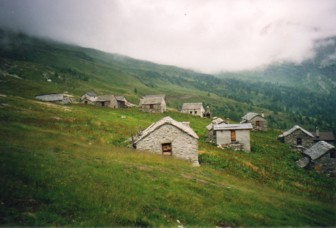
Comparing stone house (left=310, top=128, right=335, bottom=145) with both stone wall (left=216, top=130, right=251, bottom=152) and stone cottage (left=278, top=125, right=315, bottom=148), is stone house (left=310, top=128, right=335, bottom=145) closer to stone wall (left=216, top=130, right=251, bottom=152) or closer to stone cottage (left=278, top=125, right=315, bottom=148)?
stone cottage (left=278, top=125, right=315, bottom=148)

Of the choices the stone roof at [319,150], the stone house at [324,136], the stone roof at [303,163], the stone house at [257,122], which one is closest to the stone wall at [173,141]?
the stone roof at [303,163]

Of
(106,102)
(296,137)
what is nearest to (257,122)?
(296,137)

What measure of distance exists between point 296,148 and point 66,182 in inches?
2682

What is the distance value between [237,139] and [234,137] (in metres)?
0.71

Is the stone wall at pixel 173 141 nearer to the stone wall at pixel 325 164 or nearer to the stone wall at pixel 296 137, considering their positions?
the stone wall at pixel 325 164

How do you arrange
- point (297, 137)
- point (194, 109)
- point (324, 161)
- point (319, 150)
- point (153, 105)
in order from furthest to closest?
point (194, 109) < point (153, 105) < point (297, 137) < point (319, 150) < point (324, 161)

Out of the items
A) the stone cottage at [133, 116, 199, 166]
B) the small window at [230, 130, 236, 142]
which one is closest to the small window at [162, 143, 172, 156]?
the stone cottage at [133, 116, 199, 166]

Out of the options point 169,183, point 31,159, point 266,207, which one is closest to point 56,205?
point 31,159

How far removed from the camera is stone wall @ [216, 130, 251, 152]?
5216 centimetres

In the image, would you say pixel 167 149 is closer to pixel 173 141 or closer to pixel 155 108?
pixel 173 141

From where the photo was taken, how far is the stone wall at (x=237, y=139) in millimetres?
52156

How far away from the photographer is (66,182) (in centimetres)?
1536

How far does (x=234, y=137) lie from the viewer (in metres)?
52.5

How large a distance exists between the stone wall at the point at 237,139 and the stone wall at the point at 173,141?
2021 cm
